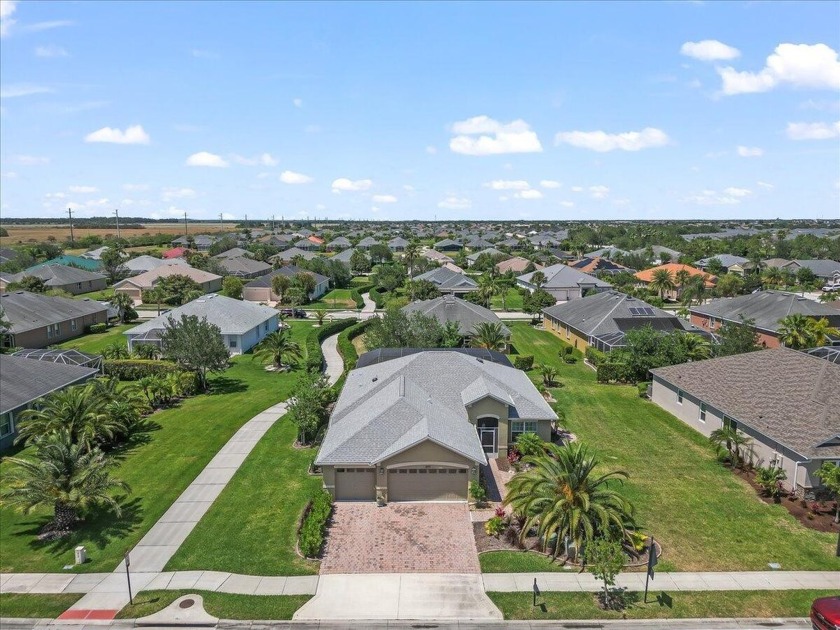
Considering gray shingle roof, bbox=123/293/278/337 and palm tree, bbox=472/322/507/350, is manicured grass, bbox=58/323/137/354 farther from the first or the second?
palm tree, bbox=472/322/507/350

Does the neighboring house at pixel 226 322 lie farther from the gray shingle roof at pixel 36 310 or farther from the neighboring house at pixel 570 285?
the neighboring house at pixel 570 285

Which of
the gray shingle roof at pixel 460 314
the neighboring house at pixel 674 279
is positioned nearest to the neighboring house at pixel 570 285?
the neighboring house at pixel 674 279

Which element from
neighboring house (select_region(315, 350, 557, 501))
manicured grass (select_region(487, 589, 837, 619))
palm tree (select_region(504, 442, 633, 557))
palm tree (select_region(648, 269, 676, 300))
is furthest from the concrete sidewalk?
palm tree (select_region(648, 269, 676, 300))

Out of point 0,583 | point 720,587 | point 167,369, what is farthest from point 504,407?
point 167,369

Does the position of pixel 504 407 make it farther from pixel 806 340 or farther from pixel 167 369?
pixel 806 340

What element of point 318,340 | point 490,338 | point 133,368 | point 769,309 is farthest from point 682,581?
point 769,309
